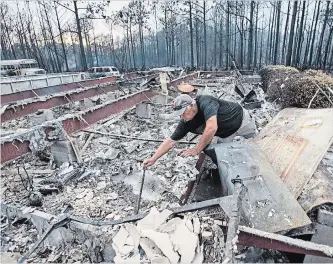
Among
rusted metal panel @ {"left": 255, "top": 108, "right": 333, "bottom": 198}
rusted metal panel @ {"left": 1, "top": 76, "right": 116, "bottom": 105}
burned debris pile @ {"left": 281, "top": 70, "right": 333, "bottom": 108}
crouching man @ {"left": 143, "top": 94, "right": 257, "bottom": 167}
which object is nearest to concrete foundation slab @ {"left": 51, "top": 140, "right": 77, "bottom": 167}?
crouching man @ {"left": 143, "top": 94, "right": 257, "bottom": 167}

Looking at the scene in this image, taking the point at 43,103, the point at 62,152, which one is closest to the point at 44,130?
the point at 62,152

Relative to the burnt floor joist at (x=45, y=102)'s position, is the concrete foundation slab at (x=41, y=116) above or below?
below

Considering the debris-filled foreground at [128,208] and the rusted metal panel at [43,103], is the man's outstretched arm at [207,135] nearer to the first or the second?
the debris-filled foreground at [128,208]

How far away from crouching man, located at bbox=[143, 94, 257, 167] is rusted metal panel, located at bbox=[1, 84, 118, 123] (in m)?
5.46

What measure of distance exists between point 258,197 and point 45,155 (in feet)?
16.5

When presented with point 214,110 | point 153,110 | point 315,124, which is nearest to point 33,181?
point 214,110

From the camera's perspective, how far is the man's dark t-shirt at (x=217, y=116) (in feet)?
11.9

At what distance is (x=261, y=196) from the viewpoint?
2.52 meters

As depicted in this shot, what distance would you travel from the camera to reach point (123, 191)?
461cm

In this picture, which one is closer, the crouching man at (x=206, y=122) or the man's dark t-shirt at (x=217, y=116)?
the crouching man at (x=206, y=122)

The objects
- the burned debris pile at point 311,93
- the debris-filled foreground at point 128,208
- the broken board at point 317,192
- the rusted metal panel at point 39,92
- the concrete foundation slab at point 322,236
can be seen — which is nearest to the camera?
the debris-filled foreground at point 128,208

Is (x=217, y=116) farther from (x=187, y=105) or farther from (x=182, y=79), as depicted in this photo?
(x=182, y=79)

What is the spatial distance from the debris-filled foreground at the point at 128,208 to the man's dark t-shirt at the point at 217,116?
0.43 metres

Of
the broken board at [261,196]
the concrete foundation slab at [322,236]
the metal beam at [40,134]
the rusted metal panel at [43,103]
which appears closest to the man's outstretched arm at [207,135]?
the broken board at [261,196]
